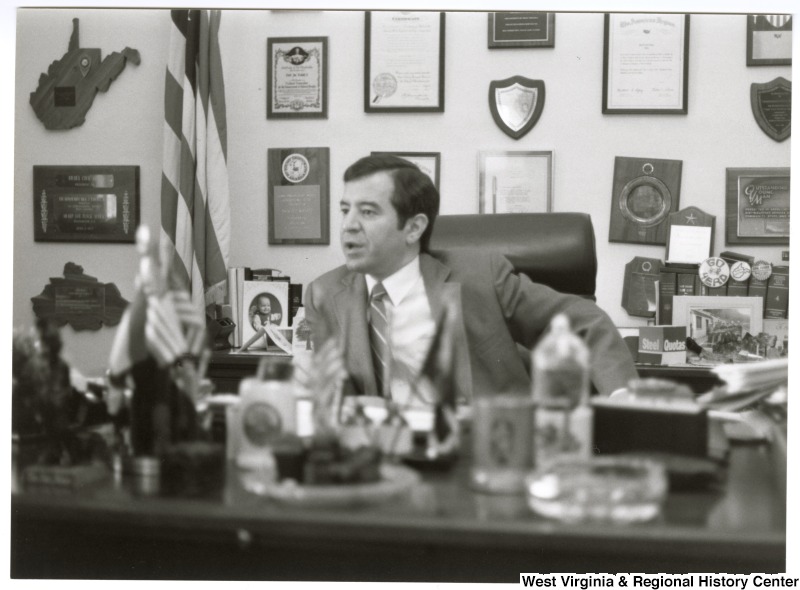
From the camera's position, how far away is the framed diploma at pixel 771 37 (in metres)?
1.76

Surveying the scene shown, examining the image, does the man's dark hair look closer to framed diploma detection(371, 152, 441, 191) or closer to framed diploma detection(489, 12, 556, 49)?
framed diploma detection(371, 152, 441, 191)

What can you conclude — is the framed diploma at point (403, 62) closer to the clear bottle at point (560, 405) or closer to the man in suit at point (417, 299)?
the man in suit at point (417, 299)

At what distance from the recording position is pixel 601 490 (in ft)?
3.13

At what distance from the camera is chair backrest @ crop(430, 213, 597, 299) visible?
1.96m

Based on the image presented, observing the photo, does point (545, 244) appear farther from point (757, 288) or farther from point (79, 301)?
point (79, 301)

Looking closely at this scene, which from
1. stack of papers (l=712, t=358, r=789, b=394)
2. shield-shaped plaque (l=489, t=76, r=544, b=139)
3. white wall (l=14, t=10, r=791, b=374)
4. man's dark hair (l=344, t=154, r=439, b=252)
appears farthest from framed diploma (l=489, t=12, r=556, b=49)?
stack of papers (l=712, t=358, r=789, b=394)

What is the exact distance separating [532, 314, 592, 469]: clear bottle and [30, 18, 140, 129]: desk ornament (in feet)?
4.51

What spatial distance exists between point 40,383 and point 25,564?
0.50 meters

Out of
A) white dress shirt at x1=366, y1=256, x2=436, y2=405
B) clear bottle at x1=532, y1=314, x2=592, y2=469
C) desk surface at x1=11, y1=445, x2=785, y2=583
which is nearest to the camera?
desk surface at x1=11, y1=445, x2=785, y2=583

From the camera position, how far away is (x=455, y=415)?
111 centimetres

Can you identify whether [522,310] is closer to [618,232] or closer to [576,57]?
[618,232]

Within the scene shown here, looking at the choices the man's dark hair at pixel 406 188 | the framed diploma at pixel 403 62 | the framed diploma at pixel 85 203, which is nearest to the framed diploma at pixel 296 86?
the framed diploma at pixel 403 62

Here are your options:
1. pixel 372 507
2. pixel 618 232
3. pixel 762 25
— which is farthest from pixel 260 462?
pixel 762 25

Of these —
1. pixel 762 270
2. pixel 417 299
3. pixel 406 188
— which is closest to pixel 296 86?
pixel 406 188
